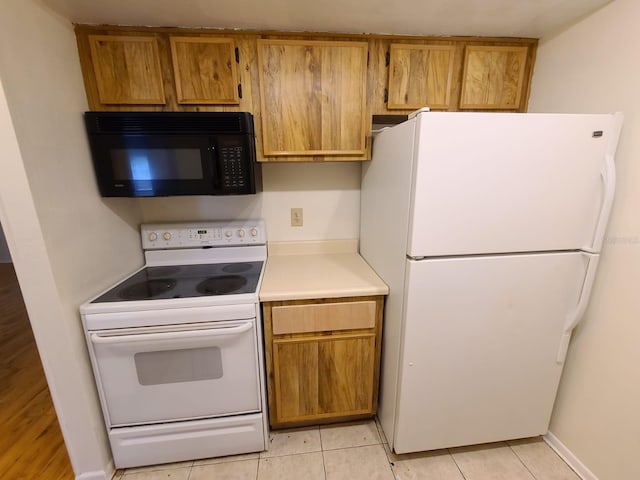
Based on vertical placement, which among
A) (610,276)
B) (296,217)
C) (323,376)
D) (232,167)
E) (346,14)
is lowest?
(323,376)

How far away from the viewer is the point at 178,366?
4.17 ft

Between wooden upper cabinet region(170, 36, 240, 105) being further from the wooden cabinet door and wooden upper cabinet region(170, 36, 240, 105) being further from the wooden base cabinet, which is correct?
the wooden cabinet door

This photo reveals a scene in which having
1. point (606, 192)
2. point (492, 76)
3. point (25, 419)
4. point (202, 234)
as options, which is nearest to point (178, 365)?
point (202, 234)

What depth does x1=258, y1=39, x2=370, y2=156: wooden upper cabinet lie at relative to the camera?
1338 millimetres

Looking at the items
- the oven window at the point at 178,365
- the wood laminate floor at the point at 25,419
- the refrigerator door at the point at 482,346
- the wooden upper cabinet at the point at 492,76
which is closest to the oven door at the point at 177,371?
the oven window at the point at 178,365

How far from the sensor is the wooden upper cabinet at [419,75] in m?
1.38

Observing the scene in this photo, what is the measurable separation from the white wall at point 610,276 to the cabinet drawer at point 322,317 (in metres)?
1.00

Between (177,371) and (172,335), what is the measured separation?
Answer: 21 cm

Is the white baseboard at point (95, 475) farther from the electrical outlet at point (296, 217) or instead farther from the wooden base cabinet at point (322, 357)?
the electrical outlet at point (296, 217)

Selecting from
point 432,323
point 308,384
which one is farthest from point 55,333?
point 432,323

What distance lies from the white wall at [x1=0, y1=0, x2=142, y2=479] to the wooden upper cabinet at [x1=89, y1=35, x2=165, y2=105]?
0.09 meters

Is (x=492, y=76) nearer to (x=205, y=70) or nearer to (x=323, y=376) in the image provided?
(x=205, y=70)

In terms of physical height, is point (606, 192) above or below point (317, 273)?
above

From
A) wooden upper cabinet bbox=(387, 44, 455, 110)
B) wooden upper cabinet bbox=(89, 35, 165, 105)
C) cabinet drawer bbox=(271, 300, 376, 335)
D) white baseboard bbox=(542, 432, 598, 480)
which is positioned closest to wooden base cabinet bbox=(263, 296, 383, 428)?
cabinet drawer bbox=(271, 300, 376, 335)
